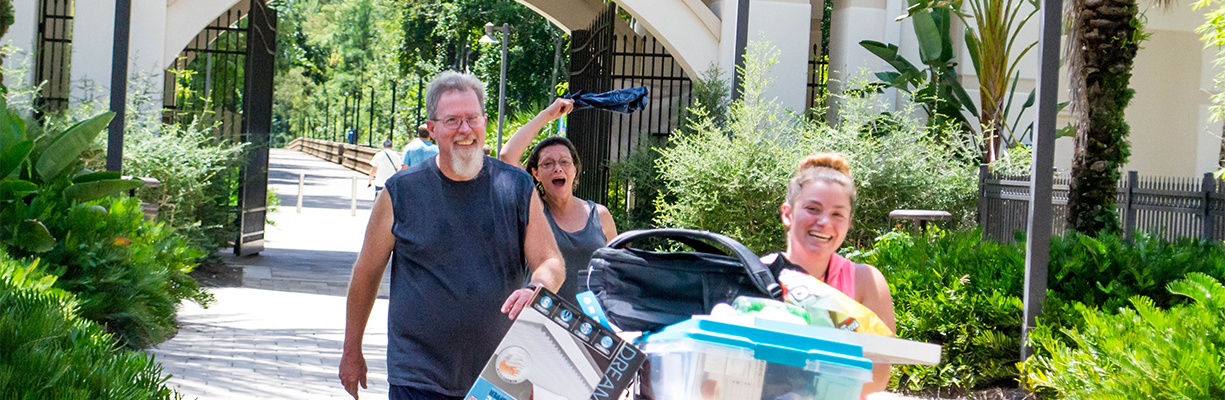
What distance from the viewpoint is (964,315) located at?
7.22 metres

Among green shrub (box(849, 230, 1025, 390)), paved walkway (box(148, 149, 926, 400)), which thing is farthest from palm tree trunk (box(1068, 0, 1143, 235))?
paved walkway (box(148, 149, 926, 400))

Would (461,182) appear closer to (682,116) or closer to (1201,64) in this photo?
(682,116)

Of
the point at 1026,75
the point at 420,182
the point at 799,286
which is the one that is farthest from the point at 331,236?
the point at 799,286

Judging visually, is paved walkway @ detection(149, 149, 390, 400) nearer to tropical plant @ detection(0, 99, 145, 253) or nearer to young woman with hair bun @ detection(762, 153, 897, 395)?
tropical plant @ detection(0, 99, 145, 253)

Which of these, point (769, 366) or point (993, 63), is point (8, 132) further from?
point (993, 63)

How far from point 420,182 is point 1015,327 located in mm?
4983

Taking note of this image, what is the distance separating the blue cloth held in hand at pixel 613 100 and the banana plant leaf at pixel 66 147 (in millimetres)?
Answer: 3066

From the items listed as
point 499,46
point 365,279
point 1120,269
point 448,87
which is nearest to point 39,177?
point 365,279

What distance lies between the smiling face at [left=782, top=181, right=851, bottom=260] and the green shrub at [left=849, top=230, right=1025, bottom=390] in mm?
4332

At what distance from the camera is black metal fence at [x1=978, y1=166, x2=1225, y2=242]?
9656 millimetres

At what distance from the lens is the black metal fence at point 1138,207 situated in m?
9.66

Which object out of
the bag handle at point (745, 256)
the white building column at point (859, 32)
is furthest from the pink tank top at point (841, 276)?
the white building column at point (859, 32)

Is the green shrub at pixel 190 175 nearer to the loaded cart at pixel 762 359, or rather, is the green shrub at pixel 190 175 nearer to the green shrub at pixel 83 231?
the green shrub at pixel 83 231

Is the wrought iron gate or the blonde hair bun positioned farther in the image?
the wrought iron gate
